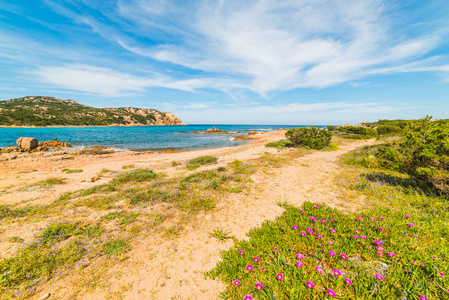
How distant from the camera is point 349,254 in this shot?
387 cm

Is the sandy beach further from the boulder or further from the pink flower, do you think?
the boulder

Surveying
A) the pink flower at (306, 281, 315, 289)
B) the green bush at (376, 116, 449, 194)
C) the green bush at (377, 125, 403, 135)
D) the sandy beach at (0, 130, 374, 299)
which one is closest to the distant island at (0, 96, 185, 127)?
the sandy beach at (0, 130, 374, 299)

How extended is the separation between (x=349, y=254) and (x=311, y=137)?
22.1 metres

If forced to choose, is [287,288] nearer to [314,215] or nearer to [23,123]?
[314,215]

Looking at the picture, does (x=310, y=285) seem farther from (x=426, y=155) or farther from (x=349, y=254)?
(x=426, y=155)

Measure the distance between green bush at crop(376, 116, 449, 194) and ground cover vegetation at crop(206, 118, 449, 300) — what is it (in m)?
0.13

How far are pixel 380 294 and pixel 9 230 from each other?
1118 centimetres

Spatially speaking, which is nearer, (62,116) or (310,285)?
(310,285)

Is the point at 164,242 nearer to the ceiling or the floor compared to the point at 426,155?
nearer to the floor

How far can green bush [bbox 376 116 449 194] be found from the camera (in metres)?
6.38

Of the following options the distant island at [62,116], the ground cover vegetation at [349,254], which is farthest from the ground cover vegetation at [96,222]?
the distant island at [62,116]

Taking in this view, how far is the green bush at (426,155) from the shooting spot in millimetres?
6375

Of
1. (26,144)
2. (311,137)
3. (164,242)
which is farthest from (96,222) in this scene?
(26,144)

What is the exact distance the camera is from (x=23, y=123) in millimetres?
97312
